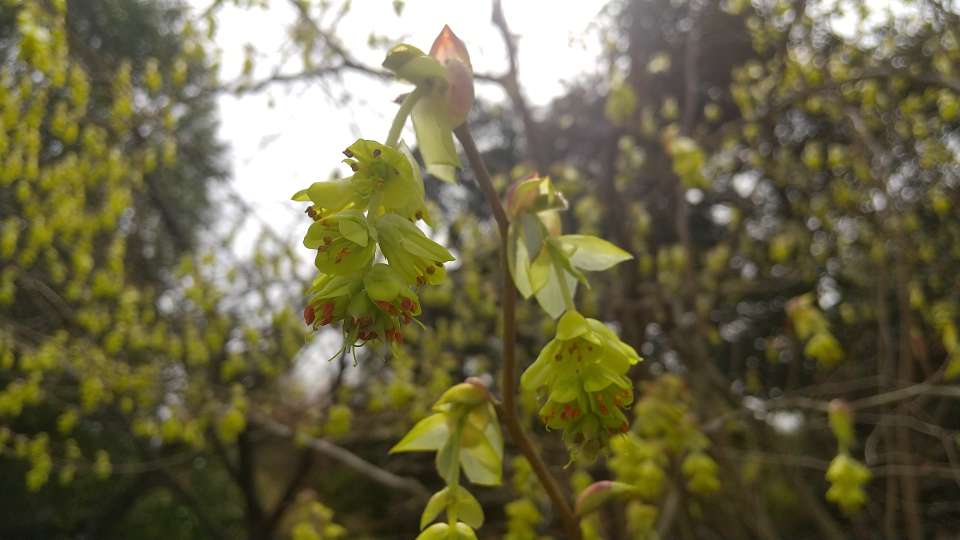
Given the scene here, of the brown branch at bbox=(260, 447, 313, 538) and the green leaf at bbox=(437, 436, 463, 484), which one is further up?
the brown branch at bbox=(260, 447, 313, 538)

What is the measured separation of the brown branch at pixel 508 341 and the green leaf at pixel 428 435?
70 millimetres

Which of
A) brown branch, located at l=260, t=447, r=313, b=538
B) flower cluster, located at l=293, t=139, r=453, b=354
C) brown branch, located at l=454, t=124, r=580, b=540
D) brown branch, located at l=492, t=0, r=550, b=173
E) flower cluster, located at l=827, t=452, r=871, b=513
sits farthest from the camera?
brown branch, located at l=260, t=447, r=313, b=538

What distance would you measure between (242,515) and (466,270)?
13.3 ft

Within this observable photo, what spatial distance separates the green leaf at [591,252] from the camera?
0.65 metres

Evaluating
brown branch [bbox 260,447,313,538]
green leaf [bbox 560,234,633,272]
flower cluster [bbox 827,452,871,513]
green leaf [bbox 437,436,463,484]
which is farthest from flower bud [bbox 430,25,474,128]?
brown branch [bbox 260,447,313,538]

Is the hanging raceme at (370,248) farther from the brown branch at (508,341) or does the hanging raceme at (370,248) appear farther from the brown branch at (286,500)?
the brown branch at (286,500)

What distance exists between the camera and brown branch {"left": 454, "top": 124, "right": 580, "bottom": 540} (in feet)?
1.89

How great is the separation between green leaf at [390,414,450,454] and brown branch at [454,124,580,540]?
70 mm

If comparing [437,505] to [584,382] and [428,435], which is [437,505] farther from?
[584,382]

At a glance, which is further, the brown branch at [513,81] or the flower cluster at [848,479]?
the flower cluster at [848,479]

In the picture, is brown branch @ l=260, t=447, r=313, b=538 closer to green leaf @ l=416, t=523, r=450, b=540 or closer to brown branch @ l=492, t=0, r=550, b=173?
brown branch @ l=492, t=0, r=550, b=173

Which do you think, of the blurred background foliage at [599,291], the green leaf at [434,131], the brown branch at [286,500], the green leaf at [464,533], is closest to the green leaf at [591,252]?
the green leaf at [434,131]

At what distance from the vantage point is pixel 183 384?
4.07 metres

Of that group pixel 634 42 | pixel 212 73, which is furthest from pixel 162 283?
pixel 634 42
